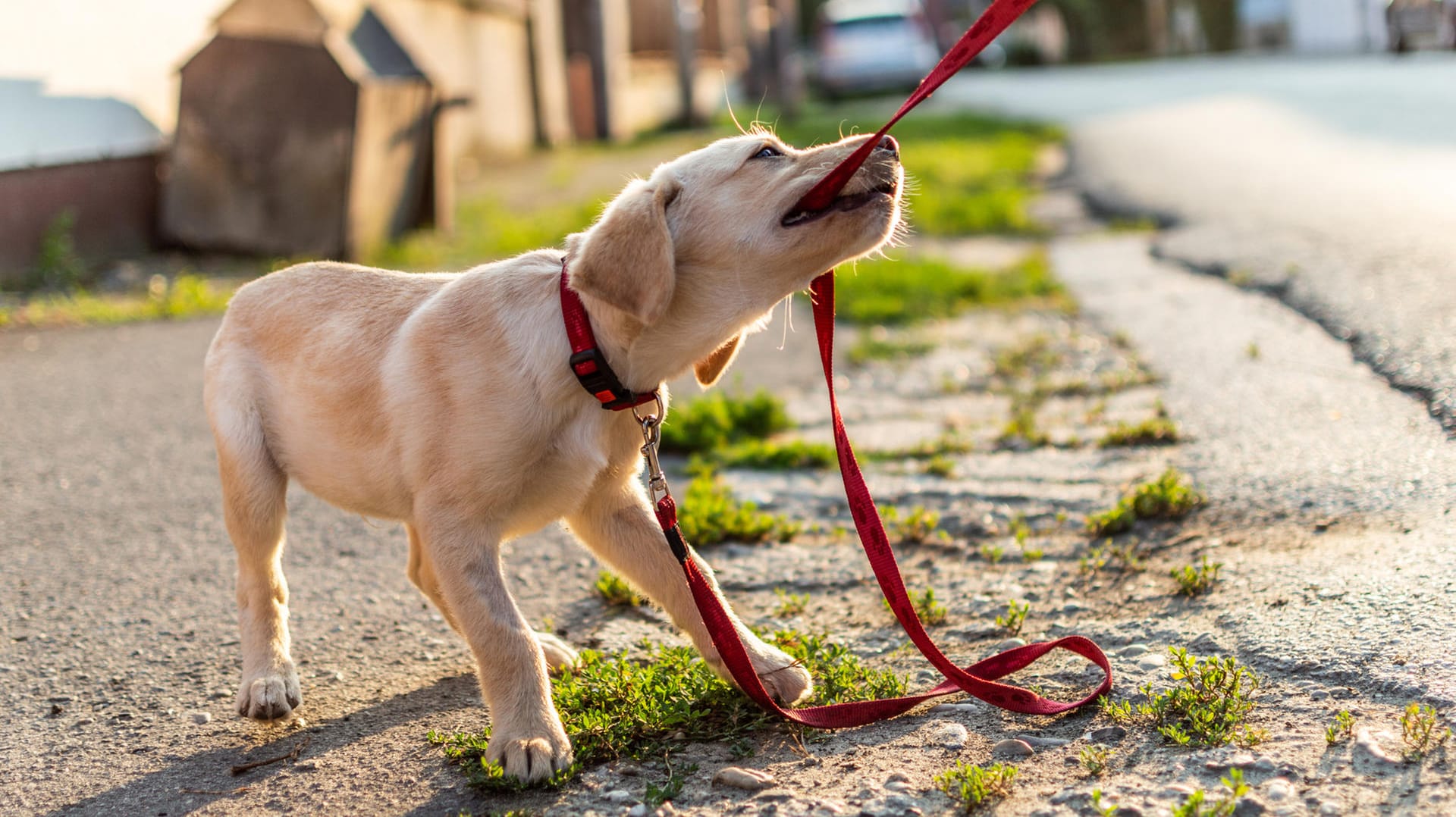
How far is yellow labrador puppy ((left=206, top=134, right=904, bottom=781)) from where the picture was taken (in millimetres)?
2789

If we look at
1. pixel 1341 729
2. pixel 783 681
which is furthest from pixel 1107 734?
pixel 783 681

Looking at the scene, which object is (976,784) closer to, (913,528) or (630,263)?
(630,263)

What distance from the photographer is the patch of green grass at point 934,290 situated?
24.1ft

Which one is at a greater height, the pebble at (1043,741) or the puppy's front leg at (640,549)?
the puppy's front leg at (640,549)

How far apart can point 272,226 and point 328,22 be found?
1.56m

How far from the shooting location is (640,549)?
3182 millimetres

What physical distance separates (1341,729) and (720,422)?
3.04 metres

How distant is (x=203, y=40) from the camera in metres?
9.70

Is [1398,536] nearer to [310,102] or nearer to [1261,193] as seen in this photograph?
[1261,193]

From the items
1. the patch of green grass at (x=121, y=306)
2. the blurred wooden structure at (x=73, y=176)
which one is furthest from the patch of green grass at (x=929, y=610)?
the blurred wooden structure at (x=73, y=176)

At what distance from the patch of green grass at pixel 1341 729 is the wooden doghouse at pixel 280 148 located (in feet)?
23.8

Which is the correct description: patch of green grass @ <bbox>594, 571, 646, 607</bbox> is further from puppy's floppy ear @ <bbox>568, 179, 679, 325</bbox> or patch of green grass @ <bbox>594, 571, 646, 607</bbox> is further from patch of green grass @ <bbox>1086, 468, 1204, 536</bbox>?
patch of green grass @ <bbox>1086, 468, 1204, 536</bbox>

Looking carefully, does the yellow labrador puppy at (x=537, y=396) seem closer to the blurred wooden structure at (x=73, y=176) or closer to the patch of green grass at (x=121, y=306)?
the patch of green grass at (x=121, y=306)

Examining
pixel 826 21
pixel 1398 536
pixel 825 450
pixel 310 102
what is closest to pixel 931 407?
pixel 825 450
